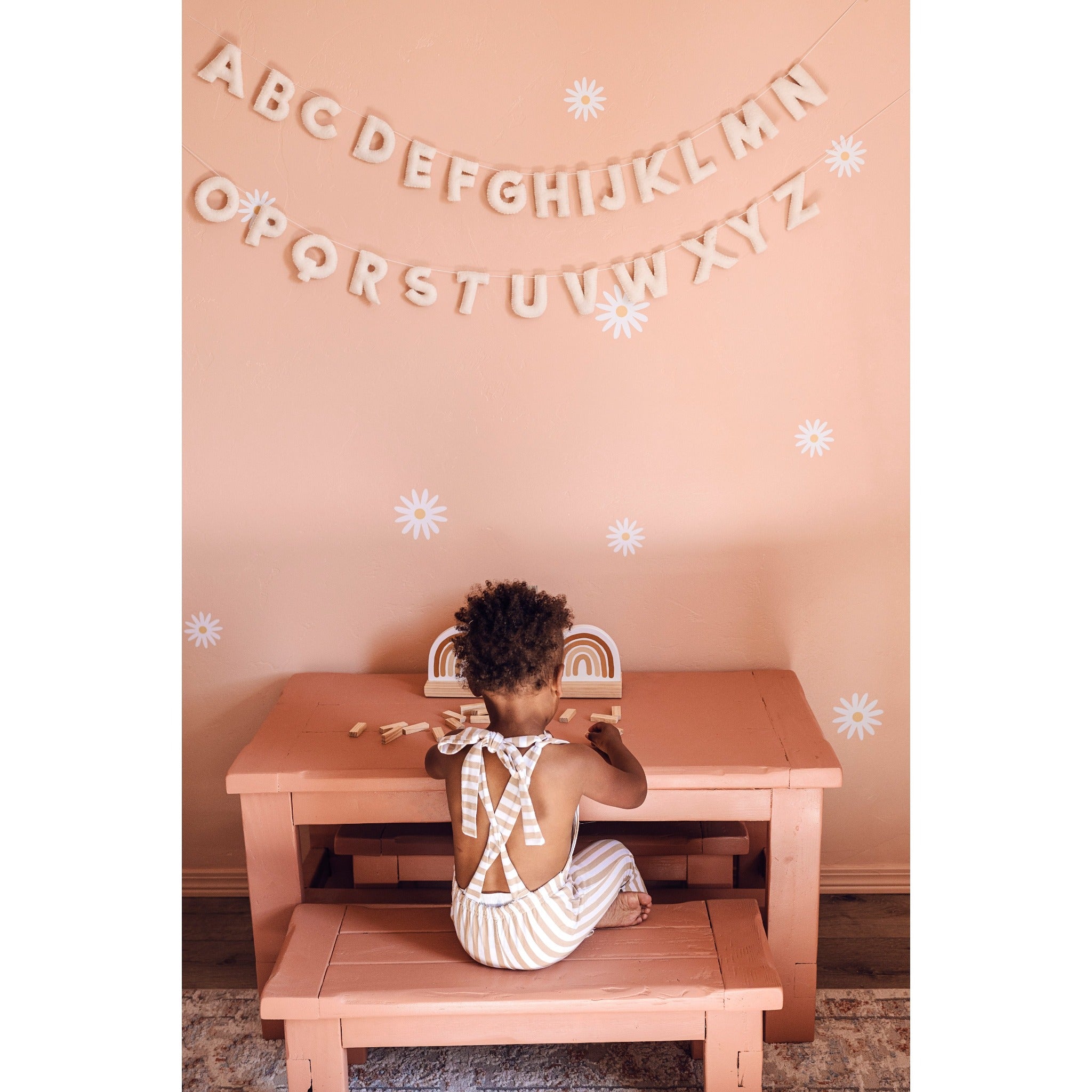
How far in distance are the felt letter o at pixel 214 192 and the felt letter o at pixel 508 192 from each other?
0.54m

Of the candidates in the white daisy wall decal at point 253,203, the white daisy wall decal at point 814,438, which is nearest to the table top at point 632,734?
the white daisy wall decal at point 814,438

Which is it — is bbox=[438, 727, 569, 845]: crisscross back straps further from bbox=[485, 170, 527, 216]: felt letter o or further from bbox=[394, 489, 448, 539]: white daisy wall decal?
bbox=[485, 170, 527, 216]: felt letter o

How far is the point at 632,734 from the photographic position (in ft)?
6.11

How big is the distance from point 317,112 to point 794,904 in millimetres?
1890

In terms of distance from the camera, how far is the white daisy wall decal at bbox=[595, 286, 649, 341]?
2025mm

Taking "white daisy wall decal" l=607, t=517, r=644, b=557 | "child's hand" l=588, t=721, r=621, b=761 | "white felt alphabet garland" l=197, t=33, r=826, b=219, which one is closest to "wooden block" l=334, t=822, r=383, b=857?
"child's hand" l=588, t=721, r=621, b=761

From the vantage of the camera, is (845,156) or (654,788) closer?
(654,788)

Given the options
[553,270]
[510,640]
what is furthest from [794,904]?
[553,270]

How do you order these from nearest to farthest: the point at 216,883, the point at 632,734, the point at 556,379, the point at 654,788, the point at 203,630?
1. the point at 654,788
2. the point at 632,734
3. the point at 556,379
4. the point at 203,630
5. the point at 216,883

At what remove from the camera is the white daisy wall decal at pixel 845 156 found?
1.96 m

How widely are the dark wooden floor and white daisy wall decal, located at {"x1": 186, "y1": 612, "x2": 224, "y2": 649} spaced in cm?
67

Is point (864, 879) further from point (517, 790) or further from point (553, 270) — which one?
point (553, 270)

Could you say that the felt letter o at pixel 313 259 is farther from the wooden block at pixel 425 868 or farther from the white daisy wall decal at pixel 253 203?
the wooden block at pixel 425 868
